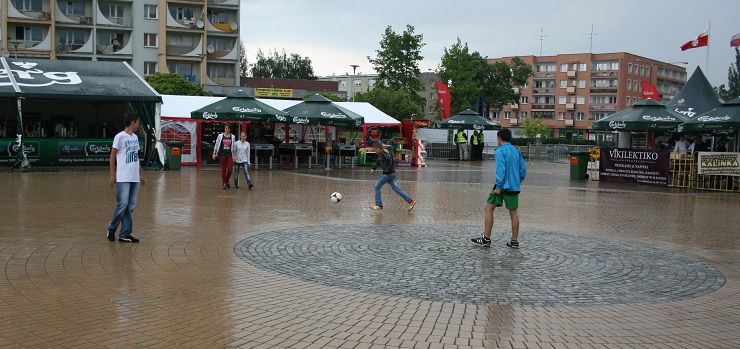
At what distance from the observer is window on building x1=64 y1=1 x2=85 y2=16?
5672 centimetres

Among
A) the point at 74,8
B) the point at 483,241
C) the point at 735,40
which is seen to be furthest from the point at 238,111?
the point at 74,8

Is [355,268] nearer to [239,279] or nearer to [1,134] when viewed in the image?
[239,279]

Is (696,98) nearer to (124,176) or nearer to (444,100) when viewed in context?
(444,100)

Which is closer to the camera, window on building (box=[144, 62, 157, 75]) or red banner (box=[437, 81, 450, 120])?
red banner (box=[437, 81, 450, 120])

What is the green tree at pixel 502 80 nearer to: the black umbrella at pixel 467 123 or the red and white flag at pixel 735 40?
the black umbrella at pixel 467 123

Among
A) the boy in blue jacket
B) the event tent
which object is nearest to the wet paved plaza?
the boy in blue jacket

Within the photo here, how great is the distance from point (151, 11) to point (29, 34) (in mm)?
10181

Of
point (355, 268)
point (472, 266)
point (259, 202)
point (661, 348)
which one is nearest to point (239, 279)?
point (355, 268)

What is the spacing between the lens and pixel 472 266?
8.04m

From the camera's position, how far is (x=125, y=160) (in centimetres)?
889

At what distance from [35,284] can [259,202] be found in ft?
26.4

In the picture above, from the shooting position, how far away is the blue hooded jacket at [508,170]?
9.25 m

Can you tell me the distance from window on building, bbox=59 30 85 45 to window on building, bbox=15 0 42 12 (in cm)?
254

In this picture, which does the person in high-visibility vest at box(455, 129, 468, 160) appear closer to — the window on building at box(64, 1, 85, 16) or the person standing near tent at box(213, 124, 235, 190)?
Answer: the person standing near tent at box(213, 124, 235, 190)
